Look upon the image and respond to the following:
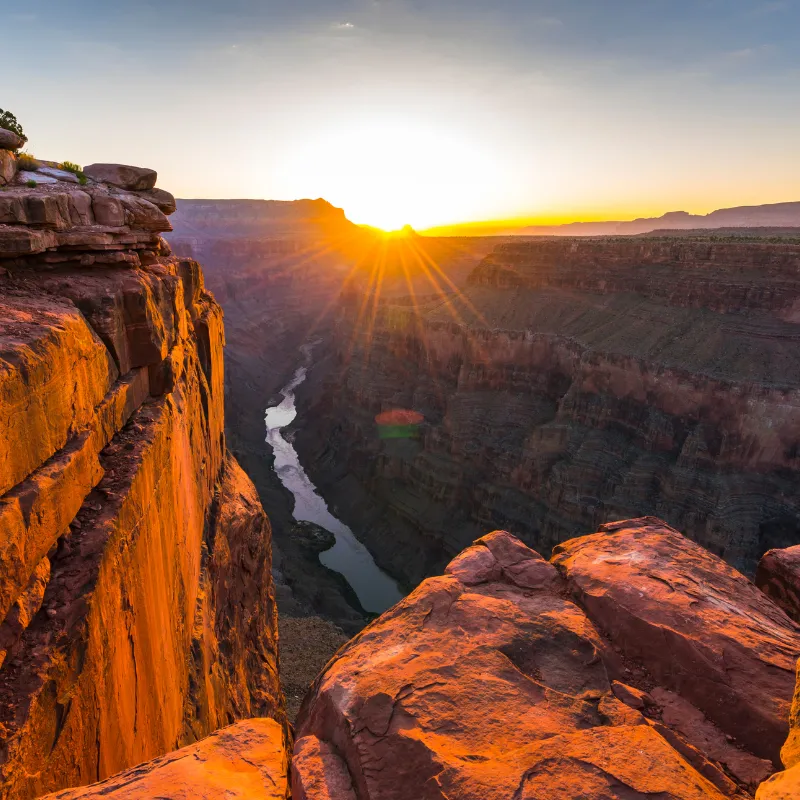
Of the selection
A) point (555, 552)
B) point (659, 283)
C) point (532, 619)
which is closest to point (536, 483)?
point (659, 283)

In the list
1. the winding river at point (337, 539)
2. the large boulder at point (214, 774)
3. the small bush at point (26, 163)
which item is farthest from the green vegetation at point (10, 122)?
the winding river at point (337, 539)

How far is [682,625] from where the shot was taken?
665 cm

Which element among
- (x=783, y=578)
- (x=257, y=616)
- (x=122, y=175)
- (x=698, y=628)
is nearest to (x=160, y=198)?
(x=122, y=175)

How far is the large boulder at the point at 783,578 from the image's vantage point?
8.27 metres

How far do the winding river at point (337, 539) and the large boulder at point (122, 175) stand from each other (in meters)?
28.8

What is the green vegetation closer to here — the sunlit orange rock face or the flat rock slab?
the flat rock slab

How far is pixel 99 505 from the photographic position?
7848 millimetres

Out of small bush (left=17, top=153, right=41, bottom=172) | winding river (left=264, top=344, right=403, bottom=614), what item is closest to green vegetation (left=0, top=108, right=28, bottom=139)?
small bush (left=17, top=153, right=41, bottom=172)

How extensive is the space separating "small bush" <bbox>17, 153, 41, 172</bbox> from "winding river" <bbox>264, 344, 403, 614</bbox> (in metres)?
30.5

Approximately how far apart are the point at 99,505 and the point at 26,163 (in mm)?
9036

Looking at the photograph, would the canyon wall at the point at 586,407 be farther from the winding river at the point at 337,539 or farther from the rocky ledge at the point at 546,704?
the rocky ledge at the point at 546,704

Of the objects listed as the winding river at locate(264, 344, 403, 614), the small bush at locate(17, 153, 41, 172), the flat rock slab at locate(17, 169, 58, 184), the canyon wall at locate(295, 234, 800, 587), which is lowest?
the winding river at locate(264, 344, 403, 614)

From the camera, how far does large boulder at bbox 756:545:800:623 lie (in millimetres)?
8273

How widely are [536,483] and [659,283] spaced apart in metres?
19.2
